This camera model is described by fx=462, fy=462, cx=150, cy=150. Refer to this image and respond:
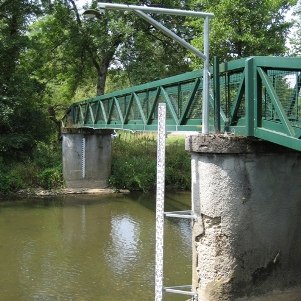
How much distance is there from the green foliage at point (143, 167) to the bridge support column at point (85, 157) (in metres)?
0.74

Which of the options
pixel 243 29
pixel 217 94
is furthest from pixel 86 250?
pixel 243 29

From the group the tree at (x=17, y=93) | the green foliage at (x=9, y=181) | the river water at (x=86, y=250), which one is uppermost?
the tree at (x=17, y=93)

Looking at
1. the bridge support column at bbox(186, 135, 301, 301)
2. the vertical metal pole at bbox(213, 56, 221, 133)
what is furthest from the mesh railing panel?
the vertical metal pole at bbox(213, 56, 221, 133)

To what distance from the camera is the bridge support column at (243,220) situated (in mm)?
6234

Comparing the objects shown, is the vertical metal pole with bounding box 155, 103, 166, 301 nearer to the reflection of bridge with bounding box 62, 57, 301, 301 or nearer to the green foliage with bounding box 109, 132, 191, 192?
the reflection of bridge with bounding box 62, 57, 301, 301

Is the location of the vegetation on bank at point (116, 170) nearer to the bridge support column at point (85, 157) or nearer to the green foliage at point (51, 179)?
the green foliage at point (51, 179)

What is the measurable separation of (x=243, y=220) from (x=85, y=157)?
15.4 meters

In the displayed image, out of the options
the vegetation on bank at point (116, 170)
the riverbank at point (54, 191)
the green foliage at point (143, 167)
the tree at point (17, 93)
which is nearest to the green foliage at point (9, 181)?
the vegetation on bank at point (116, 170)

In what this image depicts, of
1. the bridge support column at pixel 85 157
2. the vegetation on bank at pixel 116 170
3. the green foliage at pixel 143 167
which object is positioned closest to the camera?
the vegetation on bank at pixel 116 170

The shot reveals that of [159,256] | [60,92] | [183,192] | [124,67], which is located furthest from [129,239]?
[60,92]

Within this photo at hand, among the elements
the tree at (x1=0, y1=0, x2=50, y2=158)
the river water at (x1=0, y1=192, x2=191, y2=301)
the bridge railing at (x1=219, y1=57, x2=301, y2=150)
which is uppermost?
the tree at (x1=0, y1=0, x2=50, y2=158)

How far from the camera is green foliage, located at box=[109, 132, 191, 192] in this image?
21016mm

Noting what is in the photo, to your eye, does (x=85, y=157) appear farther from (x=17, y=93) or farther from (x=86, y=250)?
(x=86, y=250)

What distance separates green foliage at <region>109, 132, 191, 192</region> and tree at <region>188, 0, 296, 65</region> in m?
5.91
